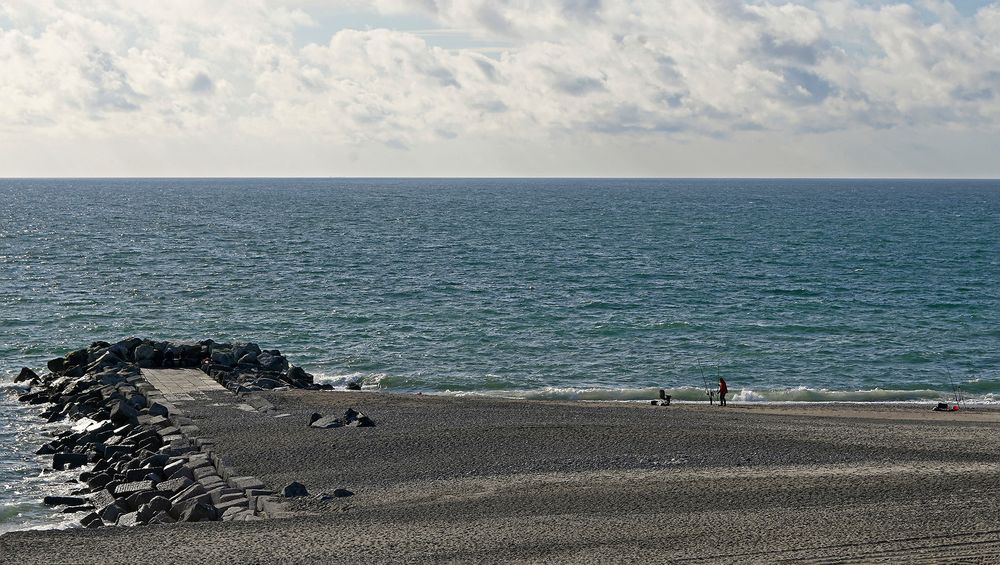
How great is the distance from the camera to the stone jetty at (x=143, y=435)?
16875 millimetres

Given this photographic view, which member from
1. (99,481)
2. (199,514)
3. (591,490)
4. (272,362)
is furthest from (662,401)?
(199,514)

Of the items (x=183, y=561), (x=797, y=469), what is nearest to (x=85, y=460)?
(x=183, y=561)

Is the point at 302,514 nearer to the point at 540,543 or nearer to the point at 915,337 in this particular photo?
the point at 540,543

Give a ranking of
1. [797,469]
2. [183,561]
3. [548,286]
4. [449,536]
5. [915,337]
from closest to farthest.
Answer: [183,561] < [449,536] < [797,469] < [915,337] < [548,286]

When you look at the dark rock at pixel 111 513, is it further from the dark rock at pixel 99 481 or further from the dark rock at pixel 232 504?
the dark rock at pixel 99 481

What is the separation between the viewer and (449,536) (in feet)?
47.0

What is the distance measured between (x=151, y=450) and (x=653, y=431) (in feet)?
33.7

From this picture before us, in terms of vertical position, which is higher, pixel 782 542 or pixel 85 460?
pixel 782 542

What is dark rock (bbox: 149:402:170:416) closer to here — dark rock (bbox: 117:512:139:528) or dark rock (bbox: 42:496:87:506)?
dark rock (bbox: 42:496:87:506)

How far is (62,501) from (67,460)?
10.3 feet

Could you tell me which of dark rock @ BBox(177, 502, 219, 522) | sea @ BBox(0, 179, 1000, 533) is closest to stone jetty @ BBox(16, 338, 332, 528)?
dark rock @ BBox(177, 502, 219, 522)

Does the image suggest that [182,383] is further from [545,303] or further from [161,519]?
[545,303]

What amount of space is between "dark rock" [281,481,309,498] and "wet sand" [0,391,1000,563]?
366 millimetres

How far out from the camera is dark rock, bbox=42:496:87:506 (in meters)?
18.6
